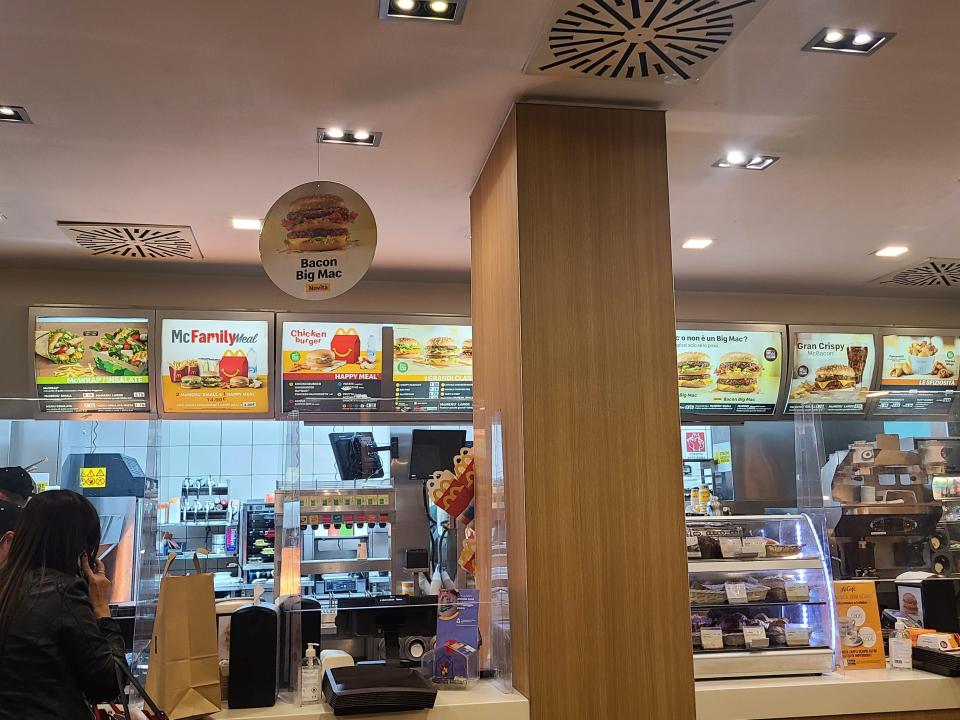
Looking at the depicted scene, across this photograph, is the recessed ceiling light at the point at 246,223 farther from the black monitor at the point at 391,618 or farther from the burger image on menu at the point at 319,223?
the black monitor at the point at 391,618

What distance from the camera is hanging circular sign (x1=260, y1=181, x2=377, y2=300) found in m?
3.32

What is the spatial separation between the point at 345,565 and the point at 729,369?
3869 millimetres

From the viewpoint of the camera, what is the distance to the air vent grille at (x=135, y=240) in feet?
15.7

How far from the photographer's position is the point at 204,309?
5625 mm

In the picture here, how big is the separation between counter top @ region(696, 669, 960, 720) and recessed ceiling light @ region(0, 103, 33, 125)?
10.9 feet

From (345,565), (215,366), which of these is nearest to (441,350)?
(215,366)

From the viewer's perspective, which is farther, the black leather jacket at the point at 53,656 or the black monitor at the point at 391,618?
the black monitor at the point at 391,618

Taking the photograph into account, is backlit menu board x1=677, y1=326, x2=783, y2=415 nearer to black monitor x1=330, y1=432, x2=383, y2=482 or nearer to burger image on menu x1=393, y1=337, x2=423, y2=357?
burger image on menu x1=393, y1=337, x2=423, y2=357

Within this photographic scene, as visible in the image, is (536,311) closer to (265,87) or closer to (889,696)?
(265,87)

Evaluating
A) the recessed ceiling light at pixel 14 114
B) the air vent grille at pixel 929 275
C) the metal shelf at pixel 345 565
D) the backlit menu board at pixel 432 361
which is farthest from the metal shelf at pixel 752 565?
the recessed ceiling light at pixel 14 114

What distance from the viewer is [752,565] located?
3.45 metres

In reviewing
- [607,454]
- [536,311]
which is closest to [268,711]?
[607,454]

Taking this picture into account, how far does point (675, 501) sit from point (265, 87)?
2.11 metres

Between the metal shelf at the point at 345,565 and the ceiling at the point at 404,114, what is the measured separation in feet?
5.64
